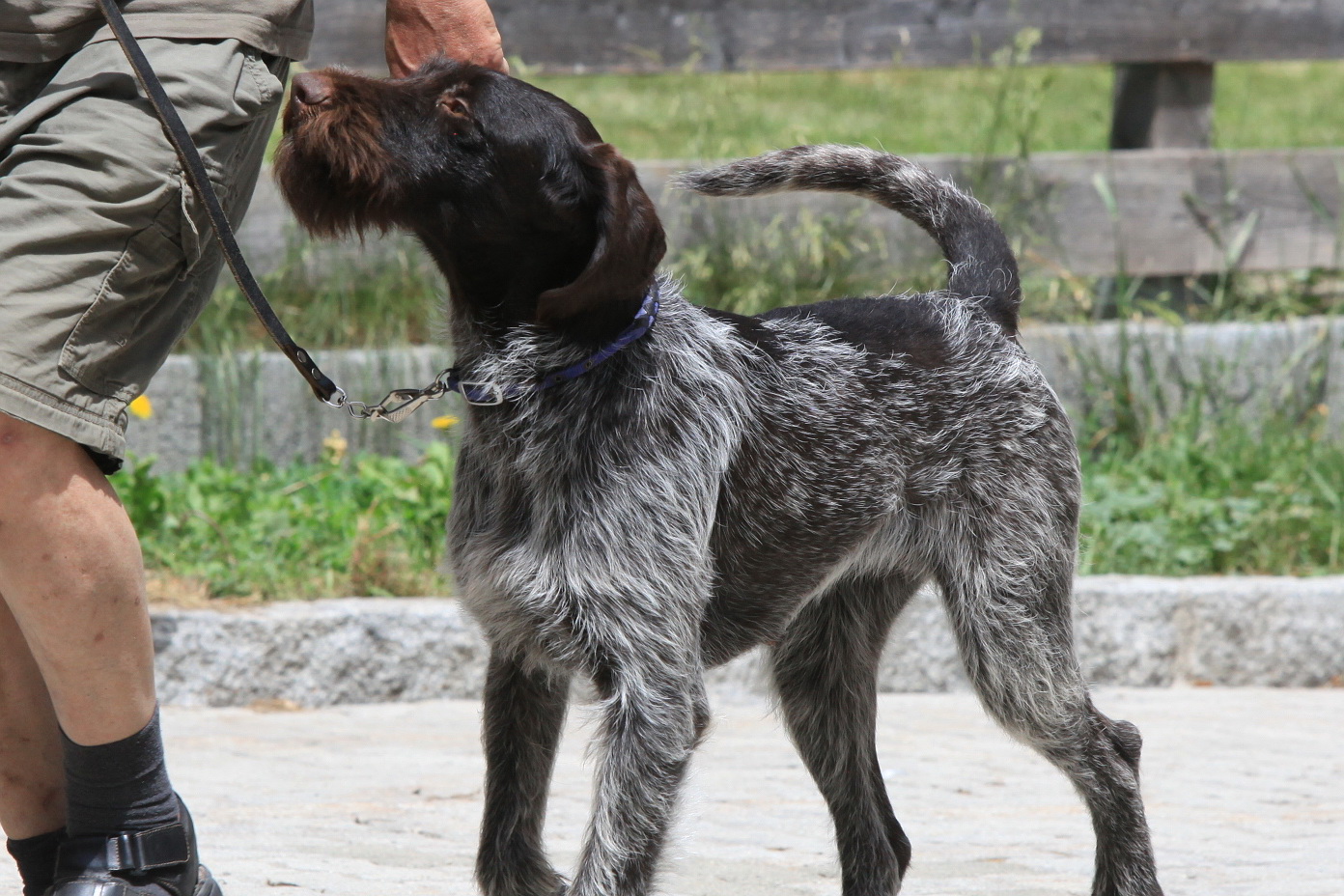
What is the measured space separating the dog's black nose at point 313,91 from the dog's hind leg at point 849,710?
1.57m

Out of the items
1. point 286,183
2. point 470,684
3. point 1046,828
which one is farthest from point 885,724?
point 286,183

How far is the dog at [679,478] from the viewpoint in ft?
9.06

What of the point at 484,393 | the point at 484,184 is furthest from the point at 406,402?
the point at 484,184

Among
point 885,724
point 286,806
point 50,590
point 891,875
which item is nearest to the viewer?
point 50,590

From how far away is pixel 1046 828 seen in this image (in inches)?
160

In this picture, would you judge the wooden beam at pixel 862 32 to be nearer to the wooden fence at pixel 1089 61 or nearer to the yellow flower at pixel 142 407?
the wooden fence at pixel 1089 61

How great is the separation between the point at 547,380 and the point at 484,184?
15.0 inches

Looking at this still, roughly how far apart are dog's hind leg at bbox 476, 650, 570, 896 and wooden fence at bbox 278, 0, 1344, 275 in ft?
12.7

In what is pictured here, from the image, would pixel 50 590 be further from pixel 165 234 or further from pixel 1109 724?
pixel 1109 724

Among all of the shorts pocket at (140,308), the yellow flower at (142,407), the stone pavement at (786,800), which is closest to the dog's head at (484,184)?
the shorts pocket at (140,308)

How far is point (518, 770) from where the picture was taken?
3021mm

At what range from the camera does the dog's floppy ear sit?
2.69m

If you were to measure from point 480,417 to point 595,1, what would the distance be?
4172mm

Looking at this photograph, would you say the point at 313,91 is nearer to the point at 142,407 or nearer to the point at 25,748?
the point at 25,748
